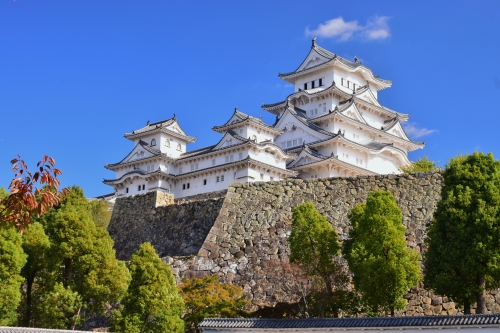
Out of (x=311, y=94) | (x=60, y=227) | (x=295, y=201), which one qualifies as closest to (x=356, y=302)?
(x=295, y=201)

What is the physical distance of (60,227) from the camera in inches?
739

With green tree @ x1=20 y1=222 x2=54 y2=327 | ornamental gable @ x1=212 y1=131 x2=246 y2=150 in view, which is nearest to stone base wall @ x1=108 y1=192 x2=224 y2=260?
green tree @ x1=20 y1=222 x2=54 y2=327

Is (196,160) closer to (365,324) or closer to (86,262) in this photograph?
(86,262)

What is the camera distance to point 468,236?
1719 centimetres

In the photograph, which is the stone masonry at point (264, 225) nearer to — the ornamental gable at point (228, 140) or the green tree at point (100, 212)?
the green tree at point (100, 212)

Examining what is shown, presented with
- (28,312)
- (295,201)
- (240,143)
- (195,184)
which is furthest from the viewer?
(195,184)

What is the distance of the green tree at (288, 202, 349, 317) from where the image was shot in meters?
19.1

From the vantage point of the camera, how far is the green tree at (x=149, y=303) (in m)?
17.9

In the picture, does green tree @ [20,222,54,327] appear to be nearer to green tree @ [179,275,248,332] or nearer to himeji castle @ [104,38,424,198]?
green tree @ [179,275,248,332]

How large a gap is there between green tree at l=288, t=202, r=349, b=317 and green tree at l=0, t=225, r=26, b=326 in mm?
7177

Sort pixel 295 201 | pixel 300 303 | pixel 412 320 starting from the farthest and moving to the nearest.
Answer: pixel 295 201 < pixel 300 303 < pixel 412 320

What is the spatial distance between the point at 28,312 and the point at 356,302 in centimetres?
870

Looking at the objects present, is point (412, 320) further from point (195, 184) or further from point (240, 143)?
point (195, 184)

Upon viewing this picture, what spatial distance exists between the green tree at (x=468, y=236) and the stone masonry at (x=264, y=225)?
119 inches
